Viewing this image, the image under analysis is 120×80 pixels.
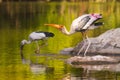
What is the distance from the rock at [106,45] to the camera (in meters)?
27.0

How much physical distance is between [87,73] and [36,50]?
7786 millimetres

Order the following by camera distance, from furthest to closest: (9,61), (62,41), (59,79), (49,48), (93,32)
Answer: (93,32)
(62,41)
(49,48)
(9,61)
(59,79)

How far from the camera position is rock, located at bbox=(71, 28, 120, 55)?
27000 mm

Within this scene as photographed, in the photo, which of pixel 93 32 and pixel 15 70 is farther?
pixel 93 32

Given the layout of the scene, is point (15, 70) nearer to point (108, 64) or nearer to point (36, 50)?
point (108, 64)

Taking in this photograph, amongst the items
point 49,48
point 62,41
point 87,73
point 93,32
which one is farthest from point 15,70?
point 93,32

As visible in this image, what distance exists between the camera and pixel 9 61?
25625mm

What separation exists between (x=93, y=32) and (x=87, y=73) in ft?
72.3

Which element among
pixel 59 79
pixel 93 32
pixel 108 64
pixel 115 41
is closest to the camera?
pixel 59 79

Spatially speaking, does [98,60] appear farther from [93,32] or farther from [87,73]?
[93,32]

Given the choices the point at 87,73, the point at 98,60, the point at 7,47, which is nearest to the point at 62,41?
the point at 7,47

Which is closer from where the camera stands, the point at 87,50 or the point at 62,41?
the point at 87,50

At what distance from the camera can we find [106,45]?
2734cm

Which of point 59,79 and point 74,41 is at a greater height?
point 74,41
